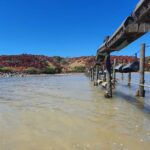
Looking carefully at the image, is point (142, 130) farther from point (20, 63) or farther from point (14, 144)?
point (20, 63)

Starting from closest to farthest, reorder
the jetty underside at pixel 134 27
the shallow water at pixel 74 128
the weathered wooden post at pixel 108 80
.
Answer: the shallow water at pixel 74 128 < the jetty underside at pixel 134 27 < the weathered wooden post at pixel 108 80

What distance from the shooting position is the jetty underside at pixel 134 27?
7534 mm

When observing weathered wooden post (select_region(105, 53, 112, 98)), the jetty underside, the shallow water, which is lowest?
the shallow water

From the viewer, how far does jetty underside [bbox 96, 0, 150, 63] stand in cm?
753

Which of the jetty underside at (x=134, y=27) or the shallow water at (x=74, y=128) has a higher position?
the jetty underside at (x=134, y=27)

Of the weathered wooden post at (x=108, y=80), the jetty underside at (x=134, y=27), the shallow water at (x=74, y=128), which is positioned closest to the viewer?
the shallow water at (x=74, y=128)

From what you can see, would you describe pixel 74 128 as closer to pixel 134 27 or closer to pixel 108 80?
pixel 134 27

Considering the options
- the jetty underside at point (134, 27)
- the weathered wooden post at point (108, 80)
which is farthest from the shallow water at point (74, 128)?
the weathered wooden post at point (108, 80)

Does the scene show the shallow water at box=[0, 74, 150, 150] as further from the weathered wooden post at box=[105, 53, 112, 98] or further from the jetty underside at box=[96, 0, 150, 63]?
the weathered wooden post at box=[105, 53, 112, 98]

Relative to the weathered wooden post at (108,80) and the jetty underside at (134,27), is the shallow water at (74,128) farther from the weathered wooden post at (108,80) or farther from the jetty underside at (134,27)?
the weathered wooden post at (108,80)

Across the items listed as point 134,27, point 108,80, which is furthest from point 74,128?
point 108,80

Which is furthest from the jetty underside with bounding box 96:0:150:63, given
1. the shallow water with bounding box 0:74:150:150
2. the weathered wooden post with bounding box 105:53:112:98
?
the shallow water with bounding box 0:74:150:150

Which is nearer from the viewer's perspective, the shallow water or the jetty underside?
the shallow water

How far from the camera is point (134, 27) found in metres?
9.84
